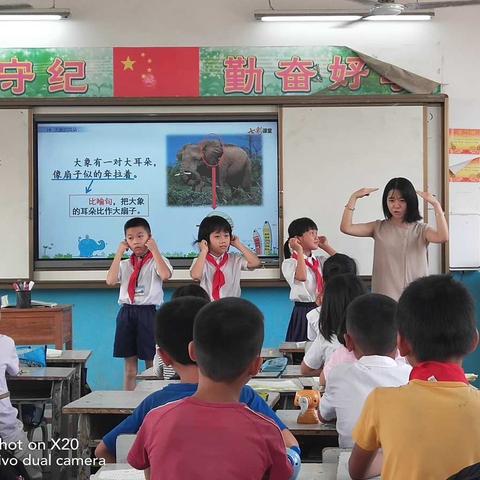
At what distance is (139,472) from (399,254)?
9.88 feet

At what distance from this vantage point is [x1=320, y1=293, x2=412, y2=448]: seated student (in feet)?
7.42

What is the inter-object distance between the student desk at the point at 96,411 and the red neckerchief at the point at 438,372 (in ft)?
4.62

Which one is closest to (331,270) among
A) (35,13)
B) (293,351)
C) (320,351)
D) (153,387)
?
(293,351)

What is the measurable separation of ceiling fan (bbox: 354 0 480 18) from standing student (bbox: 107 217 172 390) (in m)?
2.34

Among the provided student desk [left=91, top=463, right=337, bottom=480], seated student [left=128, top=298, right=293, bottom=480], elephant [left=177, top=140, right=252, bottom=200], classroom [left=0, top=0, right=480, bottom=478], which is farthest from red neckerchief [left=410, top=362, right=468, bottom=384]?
elephant [left=177, top=140, right=252, bottom=200]

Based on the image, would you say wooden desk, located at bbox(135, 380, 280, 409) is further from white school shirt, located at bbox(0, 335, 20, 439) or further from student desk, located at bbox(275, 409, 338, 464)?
white school shirt, located at bbox(0, 335, 20, 439)

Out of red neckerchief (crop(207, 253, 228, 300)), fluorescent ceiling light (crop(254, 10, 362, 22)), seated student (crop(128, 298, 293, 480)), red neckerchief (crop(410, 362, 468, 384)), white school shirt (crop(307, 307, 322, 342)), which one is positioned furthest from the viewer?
fluorescent ceiling light (crop(254, 10, 362, 22))

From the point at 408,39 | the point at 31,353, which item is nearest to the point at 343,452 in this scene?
the point at 31,353

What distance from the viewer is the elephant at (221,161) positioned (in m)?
6.06

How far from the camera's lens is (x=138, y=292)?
5129 mm

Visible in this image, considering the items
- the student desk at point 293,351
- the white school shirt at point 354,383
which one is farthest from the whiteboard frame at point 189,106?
the white school shirt at point 354,383

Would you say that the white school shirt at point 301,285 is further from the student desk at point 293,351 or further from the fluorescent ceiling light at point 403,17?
the fluorescent ceiling light at point 403,17

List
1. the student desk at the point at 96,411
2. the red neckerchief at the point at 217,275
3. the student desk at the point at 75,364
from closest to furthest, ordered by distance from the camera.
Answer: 1. the student desk at the point at 96,411
2. the student desk at the point at 75,364
3. the red neckerchief at the point at 217,275

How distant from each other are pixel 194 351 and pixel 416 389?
0.45 metres
